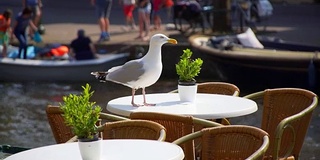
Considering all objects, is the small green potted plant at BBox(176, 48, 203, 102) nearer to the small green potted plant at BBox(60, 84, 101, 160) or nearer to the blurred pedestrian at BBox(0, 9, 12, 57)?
the small green potted plant at BBox(60, 84, 101, 160)

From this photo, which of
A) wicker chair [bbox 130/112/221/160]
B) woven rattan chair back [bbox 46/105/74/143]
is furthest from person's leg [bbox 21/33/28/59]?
wicker chair [bbox 130/112/221/160]

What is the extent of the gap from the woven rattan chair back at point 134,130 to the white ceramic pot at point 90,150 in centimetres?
62

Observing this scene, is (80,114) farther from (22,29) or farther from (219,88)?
(22,29)

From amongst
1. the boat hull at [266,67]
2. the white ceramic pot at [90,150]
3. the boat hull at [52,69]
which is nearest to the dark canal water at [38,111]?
the boat hull at [52,69]

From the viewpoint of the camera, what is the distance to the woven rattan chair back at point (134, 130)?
15.4ft

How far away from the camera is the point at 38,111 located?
1245 cm

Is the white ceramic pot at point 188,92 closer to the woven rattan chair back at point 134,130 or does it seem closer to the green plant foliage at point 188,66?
the green plant foliage at point 188,66

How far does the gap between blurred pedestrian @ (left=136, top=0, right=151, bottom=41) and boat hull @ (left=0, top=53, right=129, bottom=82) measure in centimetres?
206

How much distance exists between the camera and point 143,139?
4.71 metres

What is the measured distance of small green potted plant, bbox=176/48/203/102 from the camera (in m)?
5.73

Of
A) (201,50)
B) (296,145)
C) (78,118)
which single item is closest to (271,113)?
(296,145)

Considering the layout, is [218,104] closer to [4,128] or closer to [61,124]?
[61,124]

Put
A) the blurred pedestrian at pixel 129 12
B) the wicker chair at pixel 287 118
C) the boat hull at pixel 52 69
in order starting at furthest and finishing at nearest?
the blurred pedestrian at pixel 129 12
the boat hull at pixel 52 69
the wicker chair at pixel 287 118

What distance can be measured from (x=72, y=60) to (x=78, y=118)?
11.4m
